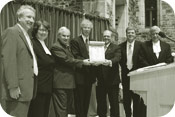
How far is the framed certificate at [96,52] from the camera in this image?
460 cm

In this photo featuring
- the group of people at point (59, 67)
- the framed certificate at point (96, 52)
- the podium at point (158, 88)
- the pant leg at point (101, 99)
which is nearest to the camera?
the group of people at point (59, 67)

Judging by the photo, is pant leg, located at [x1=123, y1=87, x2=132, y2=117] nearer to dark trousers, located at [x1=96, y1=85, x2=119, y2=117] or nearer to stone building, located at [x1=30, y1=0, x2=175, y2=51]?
dark trousers, located at [x1=96, y1=85, x2=119, y2=117]

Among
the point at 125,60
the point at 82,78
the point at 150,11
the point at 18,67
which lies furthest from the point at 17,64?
the point at 150,11

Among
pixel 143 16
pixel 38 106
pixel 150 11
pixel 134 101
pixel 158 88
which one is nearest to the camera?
pixel 158 88

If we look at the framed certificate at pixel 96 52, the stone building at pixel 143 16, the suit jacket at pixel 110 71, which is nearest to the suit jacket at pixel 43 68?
the framed certificate at pixel 96 52

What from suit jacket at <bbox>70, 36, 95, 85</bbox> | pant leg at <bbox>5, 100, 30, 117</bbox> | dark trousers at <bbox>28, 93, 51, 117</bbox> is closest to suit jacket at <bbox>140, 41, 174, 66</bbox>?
suit jacket at <bbox>70, 36, 95, 85</bbox>

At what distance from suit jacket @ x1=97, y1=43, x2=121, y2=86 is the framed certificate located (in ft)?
0.60

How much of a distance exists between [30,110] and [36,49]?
0.75 metres

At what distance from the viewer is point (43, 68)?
393 cm

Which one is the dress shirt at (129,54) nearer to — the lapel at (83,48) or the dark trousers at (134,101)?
the dark trousers at (134,101)

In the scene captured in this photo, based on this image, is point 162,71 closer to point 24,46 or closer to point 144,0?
point 24,46

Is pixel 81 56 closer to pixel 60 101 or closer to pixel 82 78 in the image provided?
pixel 82 78

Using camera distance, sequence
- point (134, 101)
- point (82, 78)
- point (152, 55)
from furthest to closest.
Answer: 1. point (134, 101)
2. point (152, 55)
3. point (82, 78)

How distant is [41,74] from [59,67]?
1.47ft
